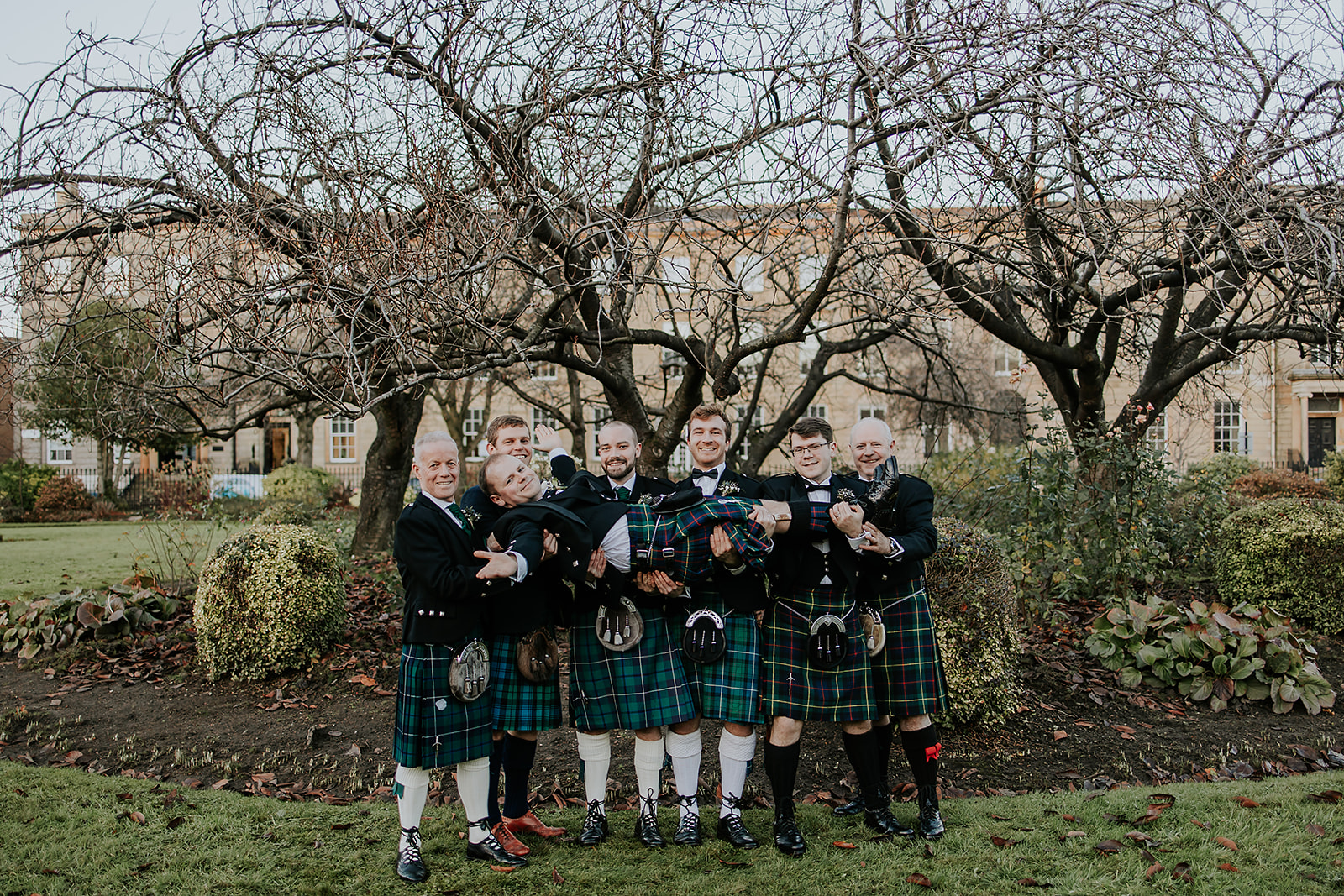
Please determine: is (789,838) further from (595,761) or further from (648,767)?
(595,761)

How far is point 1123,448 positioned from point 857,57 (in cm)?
398

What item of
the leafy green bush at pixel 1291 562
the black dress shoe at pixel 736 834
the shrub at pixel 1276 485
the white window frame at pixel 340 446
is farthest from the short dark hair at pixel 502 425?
the white window frame at pixel 340 446

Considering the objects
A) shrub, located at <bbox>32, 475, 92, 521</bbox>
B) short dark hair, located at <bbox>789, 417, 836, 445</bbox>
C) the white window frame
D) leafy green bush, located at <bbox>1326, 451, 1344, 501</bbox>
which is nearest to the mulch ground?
short dark hair, located at <bbox>789, 417, 836, 445</bbox>

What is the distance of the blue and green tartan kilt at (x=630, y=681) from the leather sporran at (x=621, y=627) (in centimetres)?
6

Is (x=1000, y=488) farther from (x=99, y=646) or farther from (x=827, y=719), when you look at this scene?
(x=99, y=646)

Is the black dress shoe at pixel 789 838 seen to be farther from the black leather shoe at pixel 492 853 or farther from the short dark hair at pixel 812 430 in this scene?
the short dark hair at pixel 812 430

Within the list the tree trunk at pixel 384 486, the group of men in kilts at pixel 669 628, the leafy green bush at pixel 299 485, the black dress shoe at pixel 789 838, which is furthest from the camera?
the leafy green bush at pixel 299 485

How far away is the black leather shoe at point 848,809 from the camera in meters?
3.80

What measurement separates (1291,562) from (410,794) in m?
6.84

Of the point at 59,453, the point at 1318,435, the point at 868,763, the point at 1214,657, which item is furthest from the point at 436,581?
the point at 1318,435

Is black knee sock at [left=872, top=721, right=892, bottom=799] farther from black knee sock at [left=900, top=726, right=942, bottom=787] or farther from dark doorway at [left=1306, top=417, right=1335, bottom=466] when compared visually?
dark doorway at [left=1306, top=417, right=1335, bottom=466]

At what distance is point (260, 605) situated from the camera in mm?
5797

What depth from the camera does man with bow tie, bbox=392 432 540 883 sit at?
10.3ft

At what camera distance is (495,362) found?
502 cm
